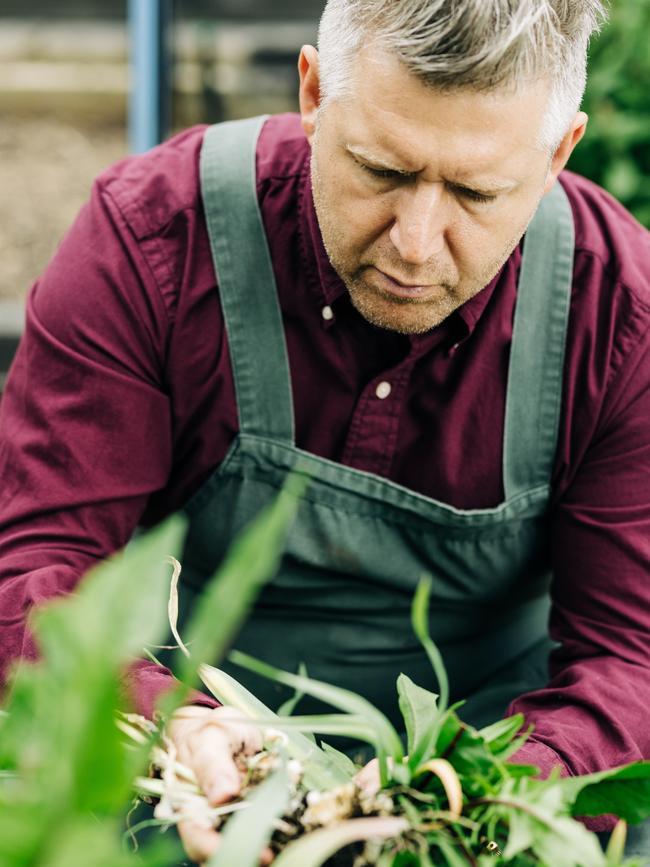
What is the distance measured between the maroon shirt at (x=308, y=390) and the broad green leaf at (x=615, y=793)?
333 millimetres

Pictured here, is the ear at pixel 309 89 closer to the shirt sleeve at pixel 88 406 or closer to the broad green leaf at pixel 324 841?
the shirt sleeve at pixel 88 406

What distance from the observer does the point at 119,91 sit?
3480mm

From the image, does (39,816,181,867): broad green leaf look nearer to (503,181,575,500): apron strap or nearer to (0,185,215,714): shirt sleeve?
(0,185,215,714): shirt sleeve

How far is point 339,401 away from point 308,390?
0.13ft

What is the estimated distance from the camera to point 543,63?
1064 mm

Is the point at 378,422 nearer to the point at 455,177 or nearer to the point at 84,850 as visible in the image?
the point at 455,177

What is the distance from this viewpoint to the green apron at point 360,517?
1304 mm

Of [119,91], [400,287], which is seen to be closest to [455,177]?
[400,287]

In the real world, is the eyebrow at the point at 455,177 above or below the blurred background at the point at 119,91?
above

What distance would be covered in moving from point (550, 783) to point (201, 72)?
261 centimetres

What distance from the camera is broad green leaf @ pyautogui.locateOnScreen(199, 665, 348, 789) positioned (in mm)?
873

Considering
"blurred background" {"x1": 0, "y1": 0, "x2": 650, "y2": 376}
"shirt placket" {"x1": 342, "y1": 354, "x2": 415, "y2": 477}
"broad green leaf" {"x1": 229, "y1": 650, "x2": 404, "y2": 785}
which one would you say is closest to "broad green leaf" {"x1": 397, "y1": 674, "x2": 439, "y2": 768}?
"broad green leaf" {"x1": 229, "y1": 650, "x2": 404, "y2": 785}

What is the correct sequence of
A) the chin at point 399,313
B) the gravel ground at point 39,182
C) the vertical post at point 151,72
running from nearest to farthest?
the chin at point 399,313 → the vertical post at point 151,72 → the gravel ground at point 39,182

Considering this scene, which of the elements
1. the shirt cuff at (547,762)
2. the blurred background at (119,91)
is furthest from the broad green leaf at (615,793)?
the blurred background at (119,91)
